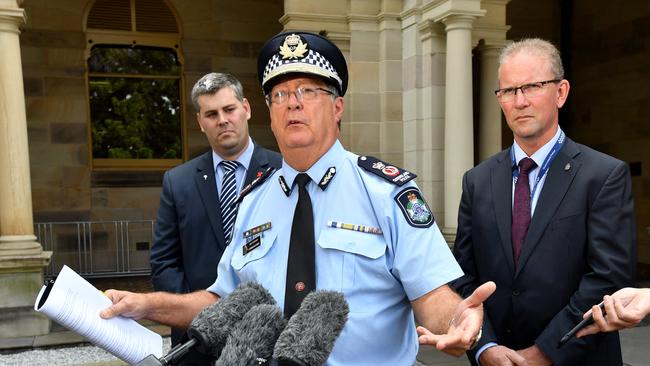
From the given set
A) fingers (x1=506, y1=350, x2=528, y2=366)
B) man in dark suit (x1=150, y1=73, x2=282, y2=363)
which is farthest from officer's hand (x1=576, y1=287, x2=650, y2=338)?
man in dark suit (x1=150, y1=73, x2=282, y2=363)

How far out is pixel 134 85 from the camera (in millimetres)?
10617

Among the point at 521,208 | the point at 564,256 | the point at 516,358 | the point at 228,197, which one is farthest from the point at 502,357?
the point at 228,197

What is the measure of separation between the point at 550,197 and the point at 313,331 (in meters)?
1.42

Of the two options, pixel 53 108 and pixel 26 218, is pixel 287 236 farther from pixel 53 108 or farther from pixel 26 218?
pixel 53 108

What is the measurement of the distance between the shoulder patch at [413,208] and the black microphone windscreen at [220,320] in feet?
1.57

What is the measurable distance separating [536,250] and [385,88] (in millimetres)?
5733

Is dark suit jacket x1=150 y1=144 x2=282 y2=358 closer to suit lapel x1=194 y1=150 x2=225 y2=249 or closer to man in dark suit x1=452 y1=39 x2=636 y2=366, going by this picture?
suit lapel x1=194 y1=150 x2=225 y2=249

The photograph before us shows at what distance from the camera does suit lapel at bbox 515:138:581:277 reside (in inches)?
87.7

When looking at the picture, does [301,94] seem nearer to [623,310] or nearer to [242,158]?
[623,310]

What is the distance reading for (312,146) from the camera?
1.63 meters

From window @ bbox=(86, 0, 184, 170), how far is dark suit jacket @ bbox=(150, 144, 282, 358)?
7.95 m

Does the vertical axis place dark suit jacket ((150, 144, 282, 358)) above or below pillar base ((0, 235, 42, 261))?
above

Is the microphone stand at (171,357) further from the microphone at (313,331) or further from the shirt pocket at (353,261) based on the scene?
the shirt pocket at (353,261)

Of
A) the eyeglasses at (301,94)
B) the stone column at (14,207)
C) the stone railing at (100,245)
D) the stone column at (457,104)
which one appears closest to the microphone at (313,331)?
the eyeglasses at (301,94)
